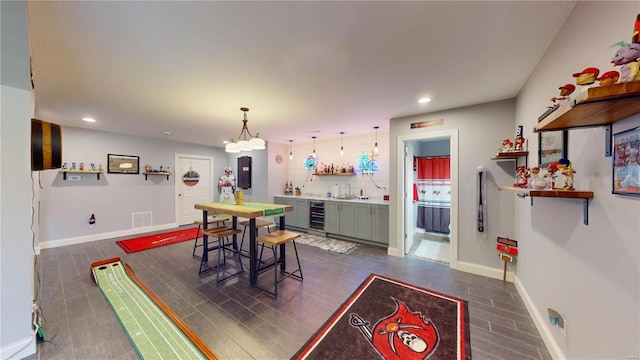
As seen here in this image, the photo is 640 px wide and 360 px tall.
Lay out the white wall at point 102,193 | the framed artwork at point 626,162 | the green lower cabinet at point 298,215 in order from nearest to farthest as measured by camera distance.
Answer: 1. the framed artwork at point 626,162
2. the white wall at point 102,193
3. the green lower cabinet at point 298,215

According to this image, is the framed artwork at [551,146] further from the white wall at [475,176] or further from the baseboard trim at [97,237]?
the baseboard trim at [97,237]

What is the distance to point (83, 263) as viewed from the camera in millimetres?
3453

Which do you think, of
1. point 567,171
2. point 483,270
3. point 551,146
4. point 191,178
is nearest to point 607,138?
point 567,171

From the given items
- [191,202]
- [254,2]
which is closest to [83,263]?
[191,202]

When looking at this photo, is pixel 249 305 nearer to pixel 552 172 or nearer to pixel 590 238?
pixel 590 238

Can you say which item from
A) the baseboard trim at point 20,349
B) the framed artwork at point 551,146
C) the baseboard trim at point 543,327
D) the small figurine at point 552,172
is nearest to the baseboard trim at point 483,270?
the baseboard trim at point 543,327

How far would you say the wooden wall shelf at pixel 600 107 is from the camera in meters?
0.78

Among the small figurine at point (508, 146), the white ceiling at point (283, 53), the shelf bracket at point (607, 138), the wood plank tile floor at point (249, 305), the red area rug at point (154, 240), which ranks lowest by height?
the wood plank tile floor at point (249, 305)

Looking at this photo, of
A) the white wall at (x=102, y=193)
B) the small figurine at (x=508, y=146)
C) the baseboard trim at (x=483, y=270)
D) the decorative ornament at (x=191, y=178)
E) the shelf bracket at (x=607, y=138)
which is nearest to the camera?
the shelf bracket at (x=607, y=138)

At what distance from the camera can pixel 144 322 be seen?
2.05 metres

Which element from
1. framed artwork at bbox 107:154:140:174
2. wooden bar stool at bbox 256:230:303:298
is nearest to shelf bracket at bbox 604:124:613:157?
wooden bar stool at bbox 256:230:303:298

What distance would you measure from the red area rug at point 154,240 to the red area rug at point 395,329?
4043mm

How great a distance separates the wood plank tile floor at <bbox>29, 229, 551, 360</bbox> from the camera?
1781 mm

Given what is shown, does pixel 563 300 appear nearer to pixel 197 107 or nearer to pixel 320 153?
pixel 197 107
